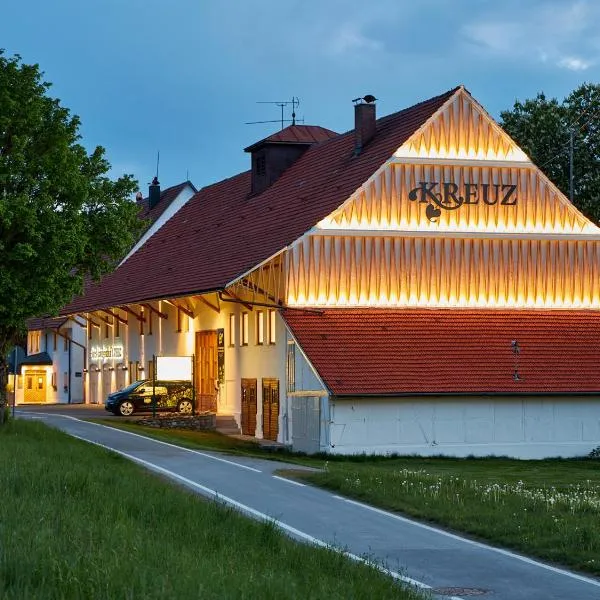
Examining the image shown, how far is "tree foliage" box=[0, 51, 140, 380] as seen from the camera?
35844mm

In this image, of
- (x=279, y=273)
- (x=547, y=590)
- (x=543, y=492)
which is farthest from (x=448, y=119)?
(x=547, y=590)

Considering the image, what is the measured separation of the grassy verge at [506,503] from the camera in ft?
57.9

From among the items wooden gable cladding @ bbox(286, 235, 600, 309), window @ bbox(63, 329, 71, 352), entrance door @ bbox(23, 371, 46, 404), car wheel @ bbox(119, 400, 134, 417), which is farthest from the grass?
entrance door @ bbox(23, 371, 46, 404)

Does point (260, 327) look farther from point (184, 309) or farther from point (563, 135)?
point (563, 135)

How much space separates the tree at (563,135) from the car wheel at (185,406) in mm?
22987

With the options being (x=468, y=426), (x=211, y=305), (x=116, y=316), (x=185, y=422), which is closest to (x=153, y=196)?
(x=116, y=316)

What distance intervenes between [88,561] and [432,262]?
36.8m

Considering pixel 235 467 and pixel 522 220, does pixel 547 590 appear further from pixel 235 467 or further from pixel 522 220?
pixel 522 220

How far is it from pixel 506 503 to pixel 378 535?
3772 mm

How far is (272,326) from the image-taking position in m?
47.5

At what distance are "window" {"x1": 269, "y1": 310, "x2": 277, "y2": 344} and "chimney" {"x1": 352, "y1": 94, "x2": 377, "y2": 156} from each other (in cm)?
698

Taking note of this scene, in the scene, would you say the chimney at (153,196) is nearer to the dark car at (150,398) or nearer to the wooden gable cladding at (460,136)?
the dark car at (150,398)

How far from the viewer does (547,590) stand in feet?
46.6

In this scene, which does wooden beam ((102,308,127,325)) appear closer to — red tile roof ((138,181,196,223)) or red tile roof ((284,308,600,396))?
red tile roof ((138,181,196,223))
